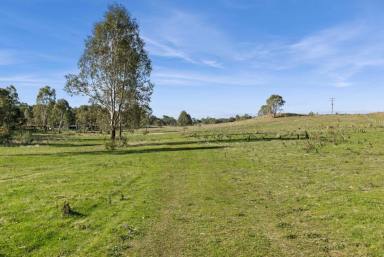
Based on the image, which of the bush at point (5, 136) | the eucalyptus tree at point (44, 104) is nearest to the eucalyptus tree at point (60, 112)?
the eucalyptus tree at point (44, 104)

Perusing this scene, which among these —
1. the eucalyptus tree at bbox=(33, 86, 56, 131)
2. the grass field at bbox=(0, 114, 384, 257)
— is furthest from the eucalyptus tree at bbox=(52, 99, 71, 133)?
the grass field at bbox=(0, 114, 384, 257)

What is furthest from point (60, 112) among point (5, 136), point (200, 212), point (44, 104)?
point (200, 212)

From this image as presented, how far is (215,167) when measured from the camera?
98.9 feet

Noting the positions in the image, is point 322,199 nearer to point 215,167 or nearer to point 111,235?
point 111,235

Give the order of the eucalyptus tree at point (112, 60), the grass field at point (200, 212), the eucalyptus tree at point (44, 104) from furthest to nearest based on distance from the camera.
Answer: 1. the eucalyptus tree at point (44, 104)
2. the eucalyptus tree at point (112, 60)
3. the grass field at point (200, 212)

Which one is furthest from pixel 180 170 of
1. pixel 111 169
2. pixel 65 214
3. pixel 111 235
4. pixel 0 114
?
pixel 0 114

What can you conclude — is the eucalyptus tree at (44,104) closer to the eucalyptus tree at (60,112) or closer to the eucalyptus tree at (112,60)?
the eucalyptus tree at (60,112)

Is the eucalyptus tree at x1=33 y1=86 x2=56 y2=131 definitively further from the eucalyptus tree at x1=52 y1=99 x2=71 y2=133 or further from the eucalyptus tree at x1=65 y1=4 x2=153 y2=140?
the eucalyptus tree at x1=65 y1=4 x2=153 y2=140

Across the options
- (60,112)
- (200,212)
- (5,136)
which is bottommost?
(200,212)

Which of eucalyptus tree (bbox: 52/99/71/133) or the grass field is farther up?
eucalyptus tree (bbox: 52/99/71/133)

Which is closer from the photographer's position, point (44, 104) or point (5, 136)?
point (5, 136)

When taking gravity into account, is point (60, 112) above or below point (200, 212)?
above

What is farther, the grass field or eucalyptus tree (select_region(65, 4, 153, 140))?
eucalyptus tree (select_region(65, 4, 153, 140))

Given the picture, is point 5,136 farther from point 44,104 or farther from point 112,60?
point 44,104
